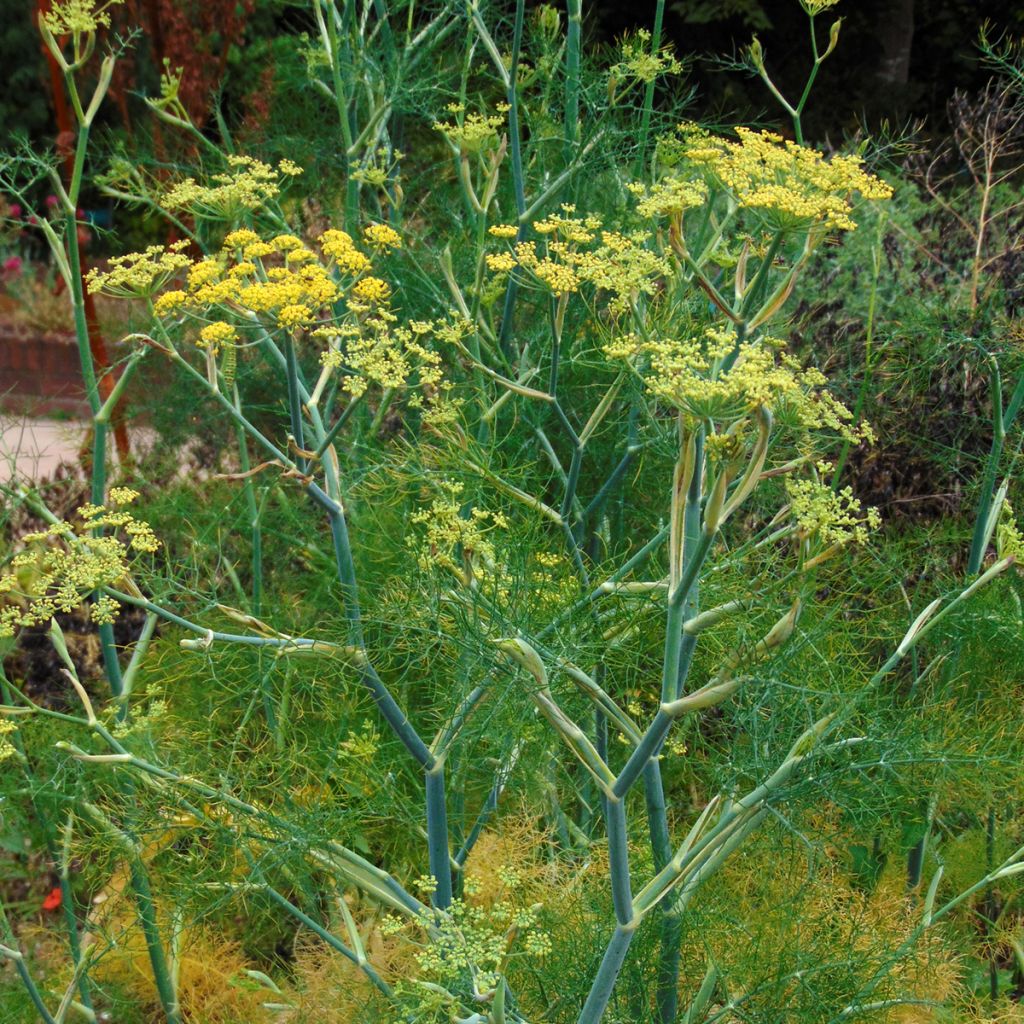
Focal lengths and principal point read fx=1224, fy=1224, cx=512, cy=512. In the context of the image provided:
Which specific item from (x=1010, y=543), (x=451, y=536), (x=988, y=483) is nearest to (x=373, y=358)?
(x=451, y=536)

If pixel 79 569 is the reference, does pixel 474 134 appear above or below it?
above

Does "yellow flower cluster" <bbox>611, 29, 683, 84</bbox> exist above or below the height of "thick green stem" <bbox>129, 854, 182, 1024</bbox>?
above

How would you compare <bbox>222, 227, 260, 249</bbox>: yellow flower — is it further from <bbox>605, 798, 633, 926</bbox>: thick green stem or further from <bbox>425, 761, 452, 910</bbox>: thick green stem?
<bbox>605, 798, 633, 926</bbox>: thick green stem

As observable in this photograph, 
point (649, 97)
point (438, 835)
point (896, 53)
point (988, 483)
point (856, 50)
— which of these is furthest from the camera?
point (856, 50)

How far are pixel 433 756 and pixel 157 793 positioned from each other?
0.62 metres

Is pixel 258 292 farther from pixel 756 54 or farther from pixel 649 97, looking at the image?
pixel 649 97

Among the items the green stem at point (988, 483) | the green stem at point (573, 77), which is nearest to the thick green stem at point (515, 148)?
the green stem at point (573, 77)

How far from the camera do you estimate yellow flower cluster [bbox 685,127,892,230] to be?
5.57 feet

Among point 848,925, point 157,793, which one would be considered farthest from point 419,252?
point 848,925

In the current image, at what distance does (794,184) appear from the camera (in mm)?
1770

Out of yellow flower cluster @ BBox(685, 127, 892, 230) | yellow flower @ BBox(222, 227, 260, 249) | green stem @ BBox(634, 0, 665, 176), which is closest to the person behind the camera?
yellow flower cluster @ BBox(685, 127, 892, 230)

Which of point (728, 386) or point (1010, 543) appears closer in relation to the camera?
point (728, 386)

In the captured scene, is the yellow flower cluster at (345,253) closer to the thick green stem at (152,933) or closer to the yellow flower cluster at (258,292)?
the yellow flower cluster at (258,292)

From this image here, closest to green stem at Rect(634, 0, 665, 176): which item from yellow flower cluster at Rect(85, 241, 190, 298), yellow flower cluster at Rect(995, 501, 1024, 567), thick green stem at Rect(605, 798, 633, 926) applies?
yellow flower cluster at Rect(85, 241, 190, 298)
